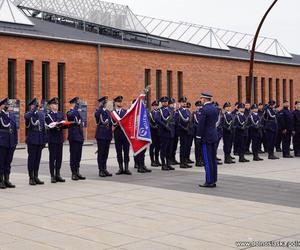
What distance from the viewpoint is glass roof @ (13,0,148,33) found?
117 feet

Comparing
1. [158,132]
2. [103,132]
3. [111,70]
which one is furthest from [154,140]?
[111,70]

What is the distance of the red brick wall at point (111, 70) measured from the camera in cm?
2688

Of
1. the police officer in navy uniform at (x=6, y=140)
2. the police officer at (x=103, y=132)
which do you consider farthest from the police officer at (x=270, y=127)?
the police officer in navy uniform at (x=6, y=140)

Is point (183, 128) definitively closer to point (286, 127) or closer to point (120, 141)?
point (120, 141)

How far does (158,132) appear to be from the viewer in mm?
15195

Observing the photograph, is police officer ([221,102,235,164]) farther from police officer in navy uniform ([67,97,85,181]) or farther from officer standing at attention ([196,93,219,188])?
police officer in navy uniform ([67,97,85,181])

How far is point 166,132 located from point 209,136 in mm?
3435

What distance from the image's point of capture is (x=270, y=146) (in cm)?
1797

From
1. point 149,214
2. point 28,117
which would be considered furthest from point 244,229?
point 28,117

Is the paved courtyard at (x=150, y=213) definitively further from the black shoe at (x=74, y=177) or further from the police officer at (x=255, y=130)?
the police officer at (x=255, y=130)

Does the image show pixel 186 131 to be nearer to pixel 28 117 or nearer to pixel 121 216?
pixel 28 117

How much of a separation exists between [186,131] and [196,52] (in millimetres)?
21599

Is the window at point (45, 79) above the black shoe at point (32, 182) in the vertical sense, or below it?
above

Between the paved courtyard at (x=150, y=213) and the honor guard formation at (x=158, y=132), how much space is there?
589mm
